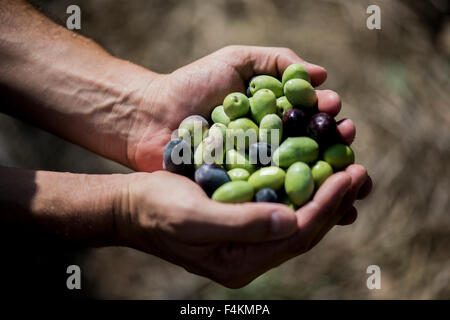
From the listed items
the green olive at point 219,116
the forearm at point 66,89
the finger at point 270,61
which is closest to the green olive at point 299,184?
the green olive at point 219,116

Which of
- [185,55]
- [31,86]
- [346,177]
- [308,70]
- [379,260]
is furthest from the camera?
[185,55]

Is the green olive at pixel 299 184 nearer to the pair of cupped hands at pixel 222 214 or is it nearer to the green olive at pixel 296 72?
the pair of cupped hands at pixel 222 214

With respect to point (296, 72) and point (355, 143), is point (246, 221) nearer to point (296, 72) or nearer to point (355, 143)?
point (296, 72)

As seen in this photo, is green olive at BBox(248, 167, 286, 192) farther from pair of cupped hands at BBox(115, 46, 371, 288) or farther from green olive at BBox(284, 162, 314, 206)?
pair of cupped hands at BBox(115, 46, 371, 288)

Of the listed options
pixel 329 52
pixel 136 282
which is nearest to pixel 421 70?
pixel 329 52

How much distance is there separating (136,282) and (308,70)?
2.00m

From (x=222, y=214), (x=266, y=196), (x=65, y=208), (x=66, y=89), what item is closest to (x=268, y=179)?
(x=266, y=196)

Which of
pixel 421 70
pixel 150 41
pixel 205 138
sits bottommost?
pixel 205 138

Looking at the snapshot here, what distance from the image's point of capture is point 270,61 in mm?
2252

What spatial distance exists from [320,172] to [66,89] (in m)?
1.51

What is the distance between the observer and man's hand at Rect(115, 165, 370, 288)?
1.53 m

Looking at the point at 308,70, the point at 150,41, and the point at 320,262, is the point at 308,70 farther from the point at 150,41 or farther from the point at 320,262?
the point at 150,41

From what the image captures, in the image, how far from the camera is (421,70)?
3.71 meters

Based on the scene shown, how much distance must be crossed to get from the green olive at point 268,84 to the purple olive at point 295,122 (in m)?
0.20
